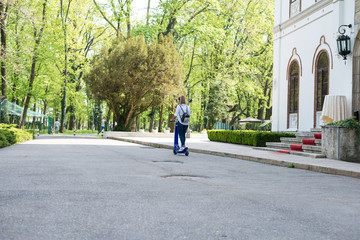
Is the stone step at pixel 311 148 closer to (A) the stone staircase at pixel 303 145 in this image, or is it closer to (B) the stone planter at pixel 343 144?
(A) the stone staircase at pixel 303 145

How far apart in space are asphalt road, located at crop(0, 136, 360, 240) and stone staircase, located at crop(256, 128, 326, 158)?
5511 millimetres

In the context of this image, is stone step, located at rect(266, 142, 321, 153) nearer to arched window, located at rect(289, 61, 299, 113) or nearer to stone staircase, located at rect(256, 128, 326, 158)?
stone staircase, located at rect(256, 128, 326, 158)

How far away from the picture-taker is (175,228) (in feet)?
12.7

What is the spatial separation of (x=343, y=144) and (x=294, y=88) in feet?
28.1

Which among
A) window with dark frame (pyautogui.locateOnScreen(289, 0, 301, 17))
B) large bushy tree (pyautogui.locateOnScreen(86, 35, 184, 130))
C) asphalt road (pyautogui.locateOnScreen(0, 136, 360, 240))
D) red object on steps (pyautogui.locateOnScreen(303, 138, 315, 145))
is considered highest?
window with dark frame (pyautogui.locateOnScreen(289, 0, 301, 17))

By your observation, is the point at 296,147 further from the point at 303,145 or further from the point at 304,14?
the point at 304,14

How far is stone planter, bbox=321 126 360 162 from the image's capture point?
1167 centimetres

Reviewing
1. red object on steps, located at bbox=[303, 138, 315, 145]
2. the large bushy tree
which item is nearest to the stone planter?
red object on steps, located at bbox=[303, 138, 315, 145]

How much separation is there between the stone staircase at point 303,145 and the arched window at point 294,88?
129 inches

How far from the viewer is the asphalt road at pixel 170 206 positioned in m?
3.76

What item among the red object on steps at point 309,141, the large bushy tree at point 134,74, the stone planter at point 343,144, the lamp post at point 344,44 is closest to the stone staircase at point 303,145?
the red object on steps at point 309,141

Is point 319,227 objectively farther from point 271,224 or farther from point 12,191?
point 12,191

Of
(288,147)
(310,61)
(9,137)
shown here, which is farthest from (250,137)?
(9,137)

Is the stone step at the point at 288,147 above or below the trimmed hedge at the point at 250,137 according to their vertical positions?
below
